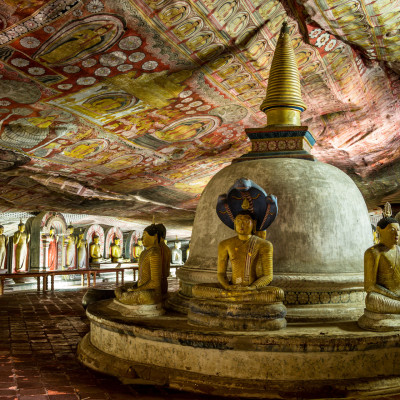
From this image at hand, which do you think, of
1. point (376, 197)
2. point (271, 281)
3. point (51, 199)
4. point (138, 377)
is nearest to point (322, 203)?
point (271, 281)

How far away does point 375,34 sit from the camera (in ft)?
29.1

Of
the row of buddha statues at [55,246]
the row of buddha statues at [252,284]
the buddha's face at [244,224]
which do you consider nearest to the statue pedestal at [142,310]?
the row of buddha statues at [252,284]

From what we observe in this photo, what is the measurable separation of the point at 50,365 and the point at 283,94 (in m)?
4.47

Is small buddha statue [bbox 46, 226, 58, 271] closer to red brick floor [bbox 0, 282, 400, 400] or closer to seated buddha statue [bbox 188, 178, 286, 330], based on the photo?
red brick floor [bbox 0, 282, 400, 400]

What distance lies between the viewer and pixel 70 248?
50.2 feet

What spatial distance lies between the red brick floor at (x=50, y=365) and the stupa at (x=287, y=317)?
167mm

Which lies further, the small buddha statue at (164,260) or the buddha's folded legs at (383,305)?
the small buddha statue at (164,260)

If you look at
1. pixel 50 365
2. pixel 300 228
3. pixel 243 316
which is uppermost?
pixel 300 228

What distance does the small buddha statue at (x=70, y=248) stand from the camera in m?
14.9

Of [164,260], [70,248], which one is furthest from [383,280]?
[70,248]

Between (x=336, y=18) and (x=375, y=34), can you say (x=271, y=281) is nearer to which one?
(x=336, y=18)

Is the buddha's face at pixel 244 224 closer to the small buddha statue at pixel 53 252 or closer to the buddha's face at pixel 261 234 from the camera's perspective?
the buddha's face at pixel 261 234

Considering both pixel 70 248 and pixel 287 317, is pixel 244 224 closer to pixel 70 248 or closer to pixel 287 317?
pixel 287 317

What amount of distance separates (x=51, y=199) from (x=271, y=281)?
973 cm
